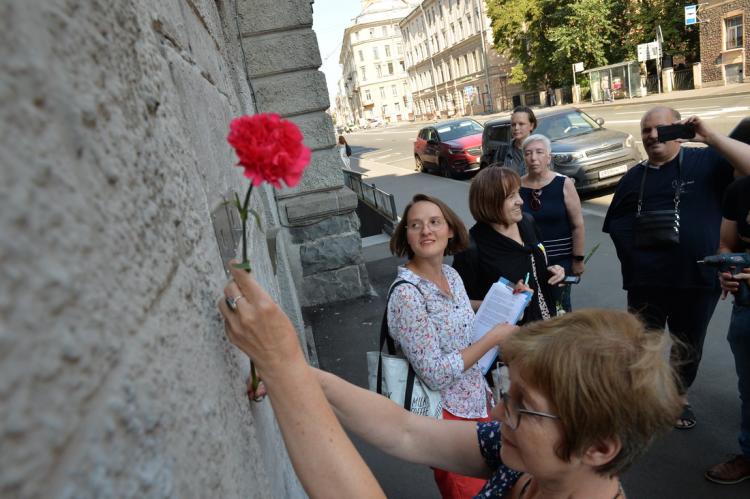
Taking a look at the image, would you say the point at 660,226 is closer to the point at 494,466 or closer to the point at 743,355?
the point at 743,355

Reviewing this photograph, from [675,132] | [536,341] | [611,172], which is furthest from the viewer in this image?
[611,172]

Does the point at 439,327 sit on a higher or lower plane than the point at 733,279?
higher

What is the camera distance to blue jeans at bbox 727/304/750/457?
2.76 m

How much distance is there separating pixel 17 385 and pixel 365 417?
1.31 meters

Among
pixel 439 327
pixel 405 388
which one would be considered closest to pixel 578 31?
pixel 439 327

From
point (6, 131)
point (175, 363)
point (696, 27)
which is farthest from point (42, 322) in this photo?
point (696, 27)

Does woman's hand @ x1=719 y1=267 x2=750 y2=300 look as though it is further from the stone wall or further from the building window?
the building window

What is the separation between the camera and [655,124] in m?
3.06

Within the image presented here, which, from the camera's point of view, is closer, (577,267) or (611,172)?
(577,267)

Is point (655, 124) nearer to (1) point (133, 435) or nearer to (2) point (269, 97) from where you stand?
(1) point (133, 435)

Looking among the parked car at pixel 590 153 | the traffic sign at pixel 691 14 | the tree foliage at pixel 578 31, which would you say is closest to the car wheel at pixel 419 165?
the parked car at pixel 590 153

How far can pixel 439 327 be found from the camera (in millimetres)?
2303

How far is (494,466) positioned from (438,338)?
0.72m

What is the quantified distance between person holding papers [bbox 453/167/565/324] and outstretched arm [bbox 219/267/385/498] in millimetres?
2096
